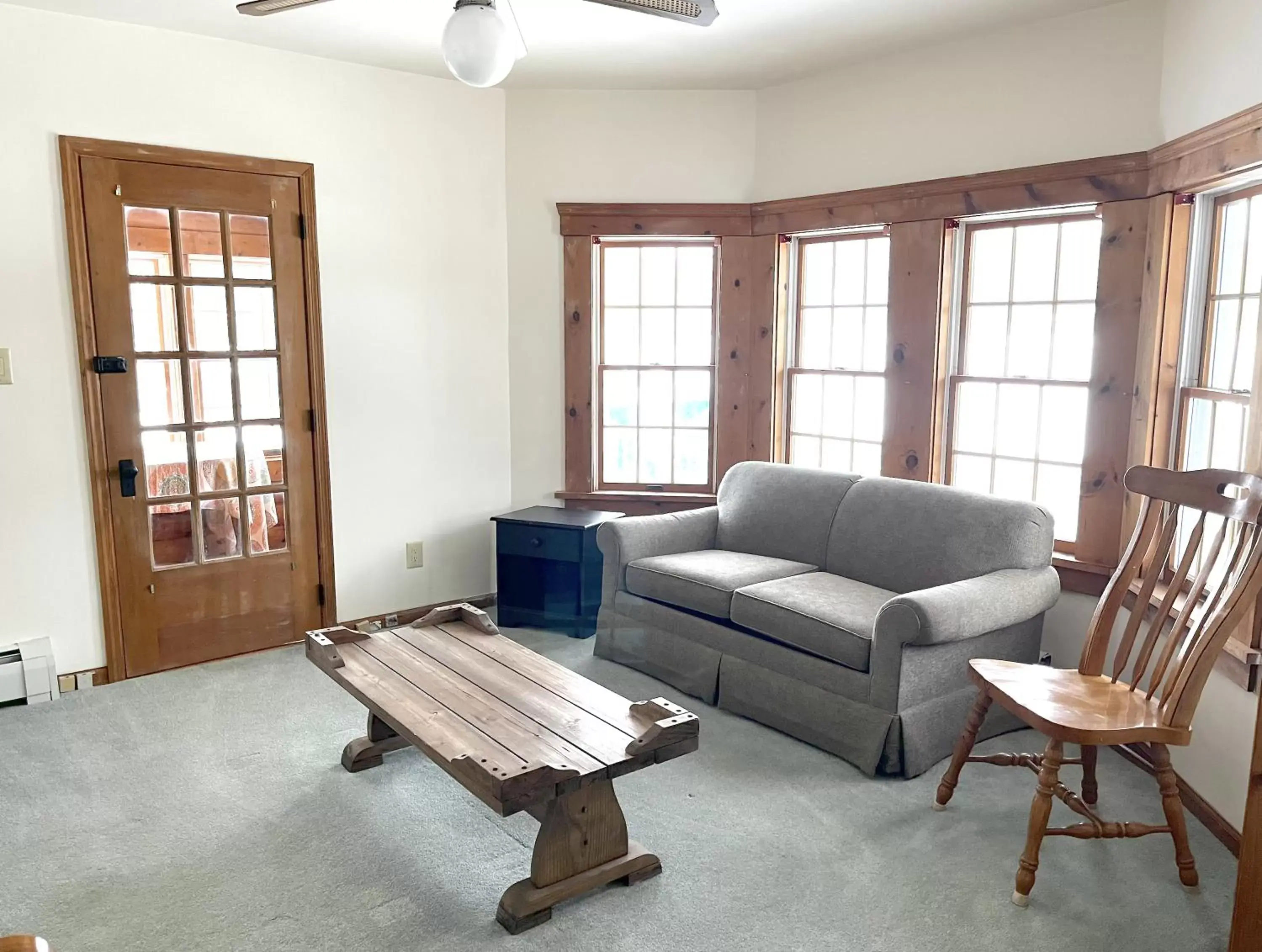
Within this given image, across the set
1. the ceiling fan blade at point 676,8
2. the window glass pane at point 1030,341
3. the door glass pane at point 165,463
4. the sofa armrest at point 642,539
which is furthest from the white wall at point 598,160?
the ceiling fan blade at point 676,8

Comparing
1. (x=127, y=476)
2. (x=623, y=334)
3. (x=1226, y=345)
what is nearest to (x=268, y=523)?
(x=127, y=476)

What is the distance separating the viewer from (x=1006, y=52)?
3768mm

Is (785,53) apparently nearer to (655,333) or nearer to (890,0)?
(890,0)

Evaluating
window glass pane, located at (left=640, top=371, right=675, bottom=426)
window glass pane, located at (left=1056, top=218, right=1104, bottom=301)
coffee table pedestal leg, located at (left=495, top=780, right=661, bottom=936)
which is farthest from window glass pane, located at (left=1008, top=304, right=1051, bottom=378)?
coffee table pedestal leg, located at (left=495, top=780, right=661, bottom=936)

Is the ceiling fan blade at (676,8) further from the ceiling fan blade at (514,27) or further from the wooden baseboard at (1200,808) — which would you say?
the wooden baseboard at (1200,808)

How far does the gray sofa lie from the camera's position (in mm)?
3070

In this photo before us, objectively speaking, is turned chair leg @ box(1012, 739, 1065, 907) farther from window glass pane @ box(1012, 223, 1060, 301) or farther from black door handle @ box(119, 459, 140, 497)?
black door handle @ box(119, 459, 140, 497)

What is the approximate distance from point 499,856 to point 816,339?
9.70 feet

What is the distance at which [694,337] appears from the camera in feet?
15.9

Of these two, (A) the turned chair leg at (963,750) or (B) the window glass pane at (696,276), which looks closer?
(A) the turned chair leg at (963,750)

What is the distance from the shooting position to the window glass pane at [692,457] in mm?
4902

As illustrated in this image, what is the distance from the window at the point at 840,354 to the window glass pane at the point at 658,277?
64 centimetres

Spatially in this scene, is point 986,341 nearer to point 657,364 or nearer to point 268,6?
point 657,364

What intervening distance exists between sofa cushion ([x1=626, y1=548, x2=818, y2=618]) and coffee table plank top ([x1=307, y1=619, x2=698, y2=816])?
0.84 metres
